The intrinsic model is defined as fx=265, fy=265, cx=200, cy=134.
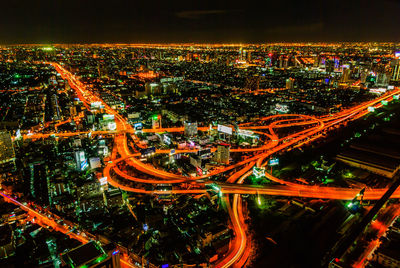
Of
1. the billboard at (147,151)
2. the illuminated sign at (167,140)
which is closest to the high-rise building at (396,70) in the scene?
the illuminated sign at (167,140)

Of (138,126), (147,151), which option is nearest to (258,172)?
(147,151)

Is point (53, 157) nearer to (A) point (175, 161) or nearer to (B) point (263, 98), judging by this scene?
(A) point (175, 161)

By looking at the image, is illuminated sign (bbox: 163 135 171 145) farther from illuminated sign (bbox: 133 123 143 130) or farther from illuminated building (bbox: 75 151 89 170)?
illuminated building (bbox: 75 151 89 170)

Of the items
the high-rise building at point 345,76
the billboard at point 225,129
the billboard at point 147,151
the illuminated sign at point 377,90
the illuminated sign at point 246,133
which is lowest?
the billboard at point 147,151

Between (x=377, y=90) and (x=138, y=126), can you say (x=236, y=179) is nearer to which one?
(x=138, y=126)

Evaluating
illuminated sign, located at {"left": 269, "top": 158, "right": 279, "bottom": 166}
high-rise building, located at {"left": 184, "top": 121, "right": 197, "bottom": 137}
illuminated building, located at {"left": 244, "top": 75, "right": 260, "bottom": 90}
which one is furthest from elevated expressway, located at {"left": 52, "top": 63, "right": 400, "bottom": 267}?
illuminated building, located at {"left": 244, "top": 75, "right": 260, "bottom": 90}

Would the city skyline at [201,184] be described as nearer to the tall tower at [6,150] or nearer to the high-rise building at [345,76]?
the tall tower at [6,150]

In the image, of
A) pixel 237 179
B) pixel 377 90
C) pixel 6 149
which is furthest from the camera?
pixel 377 90
